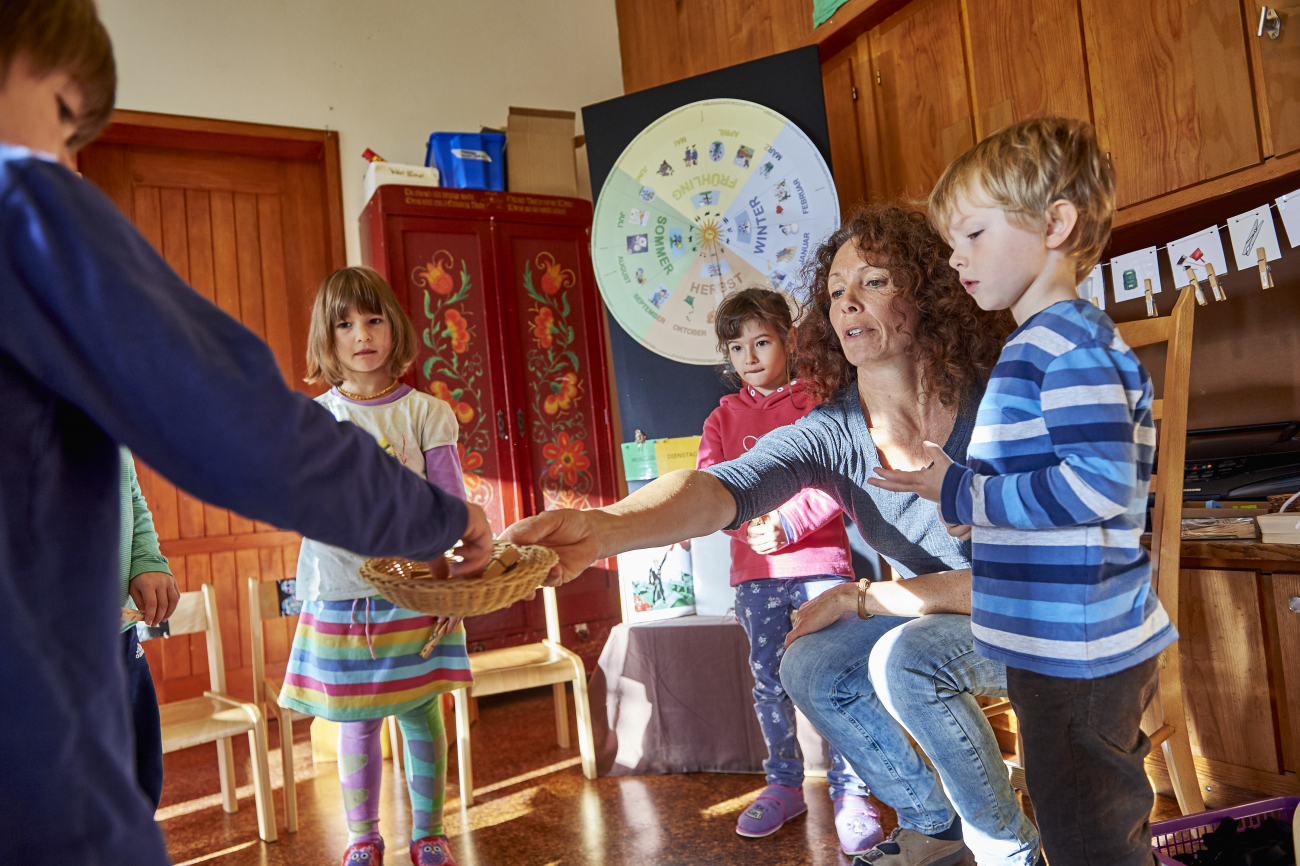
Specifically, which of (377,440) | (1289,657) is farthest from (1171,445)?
(377,440)

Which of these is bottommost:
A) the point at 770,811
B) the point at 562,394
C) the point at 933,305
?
the point at 770,811

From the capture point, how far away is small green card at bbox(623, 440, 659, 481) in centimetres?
258

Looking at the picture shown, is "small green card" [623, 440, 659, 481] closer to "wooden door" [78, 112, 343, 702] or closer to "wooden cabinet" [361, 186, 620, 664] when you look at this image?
"wooden cabinet" [361, 186, 620, 664]

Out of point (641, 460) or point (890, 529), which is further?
point (641, 460)

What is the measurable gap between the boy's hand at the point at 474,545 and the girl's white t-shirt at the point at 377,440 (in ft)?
3.18

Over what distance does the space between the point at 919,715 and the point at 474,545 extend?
687mm

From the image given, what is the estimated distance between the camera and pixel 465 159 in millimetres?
3484

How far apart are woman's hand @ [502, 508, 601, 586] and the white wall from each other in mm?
2832

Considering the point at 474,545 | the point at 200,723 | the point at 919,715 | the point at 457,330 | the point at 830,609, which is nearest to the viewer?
the point at 474,545

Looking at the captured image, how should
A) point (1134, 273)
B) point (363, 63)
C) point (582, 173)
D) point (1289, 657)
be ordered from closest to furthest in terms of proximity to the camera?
point (1289, 657)
point (1134, 273)
point (363, 63)
point (582, 173)

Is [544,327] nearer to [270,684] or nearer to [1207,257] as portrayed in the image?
[270,684]

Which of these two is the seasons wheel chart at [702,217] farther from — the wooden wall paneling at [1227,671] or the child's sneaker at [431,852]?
the child's sneaker at [431,852]

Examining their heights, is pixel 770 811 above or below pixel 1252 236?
below

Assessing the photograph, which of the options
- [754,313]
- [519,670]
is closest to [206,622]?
[519,670]
